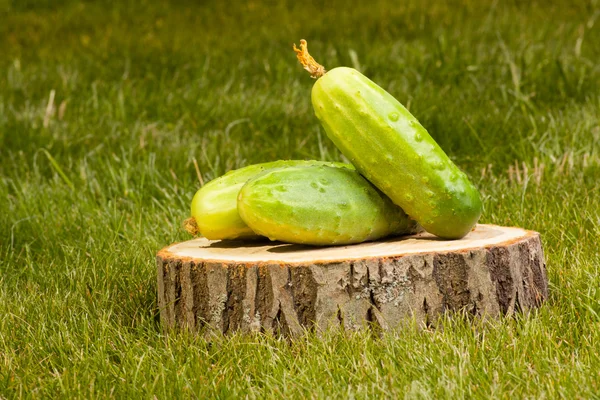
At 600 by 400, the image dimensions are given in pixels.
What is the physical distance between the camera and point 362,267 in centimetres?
246

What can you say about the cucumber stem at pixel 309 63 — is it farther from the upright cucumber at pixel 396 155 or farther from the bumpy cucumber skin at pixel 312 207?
the bumpy cucumber skin at pixel 312 207

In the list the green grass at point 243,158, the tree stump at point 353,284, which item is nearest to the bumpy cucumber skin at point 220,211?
the tree stump at point 353,284

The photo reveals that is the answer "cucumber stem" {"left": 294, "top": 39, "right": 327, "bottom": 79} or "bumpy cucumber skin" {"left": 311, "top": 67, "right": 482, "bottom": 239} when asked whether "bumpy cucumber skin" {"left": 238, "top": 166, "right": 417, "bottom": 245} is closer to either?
"bumpy cucumber skin" {"left": 311, "top": 67, "right": 482, "bottom": 239}

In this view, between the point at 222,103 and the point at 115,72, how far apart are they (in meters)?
1.39

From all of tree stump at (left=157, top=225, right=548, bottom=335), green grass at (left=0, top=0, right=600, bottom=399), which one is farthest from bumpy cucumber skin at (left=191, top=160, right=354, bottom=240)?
green grass at (left=0, top=0, right=600, bottom=399)

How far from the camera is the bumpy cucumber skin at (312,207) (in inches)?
101

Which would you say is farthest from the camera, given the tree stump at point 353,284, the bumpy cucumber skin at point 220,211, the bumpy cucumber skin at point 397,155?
the bumpy cucumber skin at point 220,211

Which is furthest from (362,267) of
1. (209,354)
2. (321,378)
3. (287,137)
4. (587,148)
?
(287,137)

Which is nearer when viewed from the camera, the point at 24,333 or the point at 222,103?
the point at 24,333

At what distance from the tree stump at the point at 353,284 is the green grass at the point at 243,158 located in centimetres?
8

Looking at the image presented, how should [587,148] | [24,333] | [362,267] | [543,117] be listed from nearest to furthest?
[362,267]
[24,333]
[587,148]
[543,117]

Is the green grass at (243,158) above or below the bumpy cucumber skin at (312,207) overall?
below

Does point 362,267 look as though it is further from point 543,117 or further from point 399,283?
point 543,117

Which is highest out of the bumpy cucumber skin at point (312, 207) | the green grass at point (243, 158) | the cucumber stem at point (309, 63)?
the cucumber stem at point (309, 63)
